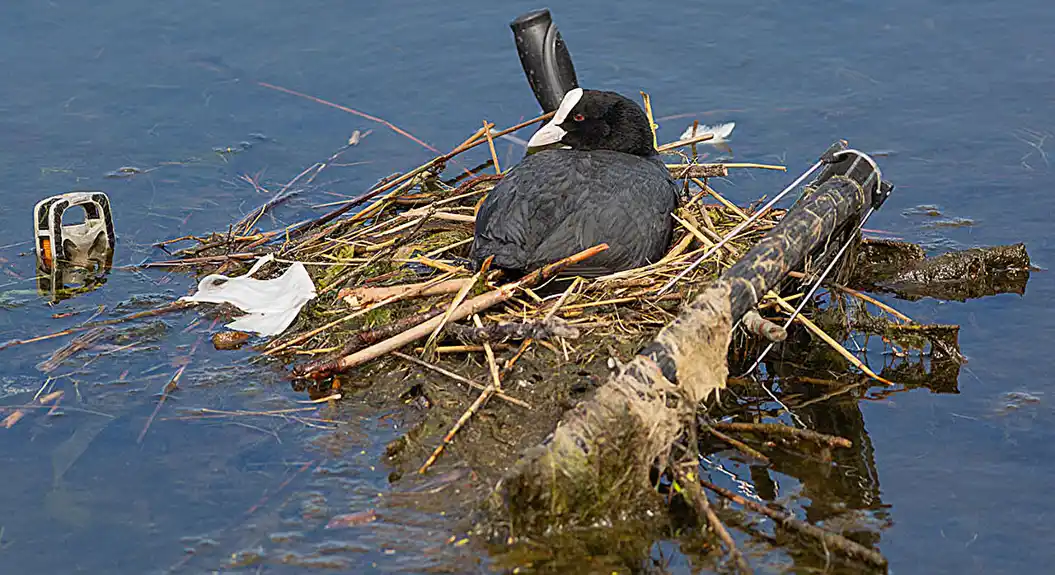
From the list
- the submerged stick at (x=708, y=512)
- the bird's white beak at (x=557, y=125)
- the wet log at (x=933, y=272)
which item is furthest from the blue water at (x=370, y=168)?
the bird's white beak at (x=557, y=125)

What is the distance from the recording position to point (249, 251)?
6.82 metres

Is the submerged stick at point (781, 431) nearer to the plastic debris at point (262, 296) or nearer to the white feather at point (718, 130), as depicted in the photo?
the plastic debris at point (262, 296)

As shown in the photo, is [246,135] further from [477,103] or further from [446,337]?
[446,337]

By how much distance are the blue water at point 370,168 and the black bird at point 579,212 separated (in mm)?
1001

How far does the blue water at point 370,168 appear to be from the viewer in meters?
4.84

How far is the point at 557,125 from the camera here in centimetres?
660

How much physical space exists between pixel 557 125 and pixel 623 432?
2558 mm

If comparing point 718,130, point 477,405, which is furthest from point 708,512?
point 718,130

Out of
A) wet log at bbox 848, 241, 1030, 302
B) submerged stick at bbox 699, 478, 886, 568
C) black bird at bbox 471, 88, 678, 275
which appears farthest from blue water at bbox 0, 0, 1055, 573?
black bird at bbox 471, 88, 678, 275

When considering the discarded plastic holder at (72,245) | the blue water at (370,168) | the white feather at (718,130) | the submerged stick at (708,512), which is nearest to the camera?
the submerged stick at (708,512)

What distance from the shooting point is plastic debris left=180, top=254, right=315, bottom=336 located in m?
5.98

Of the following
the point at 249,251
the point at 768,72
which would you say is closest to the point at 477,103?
the point at 768,72

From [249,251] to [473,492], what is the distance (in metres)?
2.64

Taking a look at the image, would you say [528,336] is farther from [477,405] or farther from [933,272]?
[933,272]
